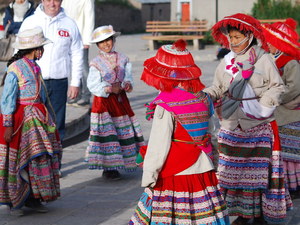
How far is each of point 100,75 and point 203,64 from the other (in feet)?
48.3

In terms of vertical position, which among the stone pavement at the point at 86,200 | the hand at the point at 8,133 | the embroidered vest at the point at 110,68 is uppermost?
the embroidered vest at the point at 110,68

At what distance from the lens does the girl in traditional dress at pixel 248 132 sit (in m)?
6.18

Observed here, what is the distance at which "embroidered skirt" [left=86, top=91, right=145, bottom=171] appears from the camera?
26.9 feet

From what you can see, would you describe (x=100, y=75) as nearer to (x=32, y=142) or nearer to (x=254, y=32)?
(x=32, y=142)

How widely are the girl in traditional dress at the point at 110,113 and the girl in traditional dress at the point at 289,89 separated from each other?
1.86 m

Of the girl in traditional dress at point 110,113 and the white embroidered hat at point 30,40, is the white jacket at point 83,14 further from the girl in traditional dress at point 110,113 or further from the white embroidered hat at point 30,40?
the white embroidered hat at point 30,40

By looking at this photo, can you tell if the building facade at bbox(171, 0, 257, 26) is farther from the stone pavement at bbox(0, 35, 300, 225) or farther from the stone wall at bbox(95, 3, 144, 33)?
the stone pavement at bbox(0, 35, 300, 225)

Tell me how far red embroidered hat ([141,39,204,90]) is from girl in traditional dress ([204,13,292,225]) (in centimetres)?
120

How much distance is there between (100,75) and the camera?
325 inches

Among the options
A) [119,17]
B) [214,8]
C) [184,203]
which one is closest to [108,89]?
[184,203]

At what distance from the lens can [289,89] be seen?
7.04m

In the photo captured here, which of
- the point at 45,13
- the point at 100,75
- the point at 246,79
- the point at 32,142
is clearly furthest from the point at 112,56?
the point at 246,79

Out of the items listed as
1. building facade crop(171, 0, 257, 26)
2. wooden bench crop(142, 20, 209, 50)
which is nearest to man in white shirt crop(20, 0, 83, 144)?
wooden bench crop(142, 20, 209, 50)

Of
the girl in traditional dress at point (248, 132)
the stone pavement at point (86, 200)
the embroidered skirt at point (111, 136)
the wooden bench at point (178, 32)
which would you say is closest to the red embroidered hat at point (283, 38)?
the girl in traditional dress at point (248, 132)
